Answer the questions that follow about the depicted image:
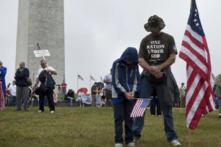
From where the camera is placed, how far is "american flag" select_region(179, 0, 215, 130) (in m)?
5.25

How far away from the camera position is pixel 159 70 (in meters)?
5.43

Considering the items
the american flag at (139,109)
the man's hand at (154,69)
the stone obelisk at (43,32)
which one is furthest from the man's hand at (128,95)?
the stone obelisk at (43,32)

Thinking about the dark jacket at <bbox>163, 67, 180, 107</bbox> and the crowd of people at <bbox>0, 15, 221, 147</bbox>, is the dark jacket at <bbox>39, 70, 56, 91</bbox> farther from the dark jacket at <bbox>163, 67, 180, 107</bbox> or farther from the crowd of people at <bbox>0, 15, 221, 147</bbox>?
the dark jacket at <bbox>163, 67, 180, 107</bbox>

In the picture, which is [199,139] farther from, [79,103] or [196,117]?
[79,103]

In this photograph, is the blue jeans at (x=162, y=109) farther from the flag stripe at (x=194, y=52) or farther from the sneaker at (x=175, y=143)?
the flag stripe at (x=194, y=52)

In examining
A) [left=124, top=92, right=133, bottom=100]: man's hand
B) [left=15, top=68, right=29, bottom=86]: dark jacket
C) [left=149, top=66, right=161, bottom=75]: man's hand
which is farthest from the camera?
[left=15, top=68, right=29, bottom=86]: dark jacket

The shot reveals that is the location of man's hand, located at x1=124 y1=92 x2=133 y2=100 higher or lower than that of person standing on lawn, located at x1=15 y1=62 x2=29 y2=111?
lower

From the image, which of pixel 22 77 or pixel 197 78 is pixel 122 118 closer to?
pixel 197 78

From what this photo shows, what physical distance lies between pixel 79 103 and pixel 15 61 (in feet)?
73.9

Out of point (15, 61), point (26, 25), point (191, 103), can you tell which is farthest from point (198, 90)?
Answer: point (15, 61)

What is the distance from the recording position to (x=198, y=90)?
5.27 meters

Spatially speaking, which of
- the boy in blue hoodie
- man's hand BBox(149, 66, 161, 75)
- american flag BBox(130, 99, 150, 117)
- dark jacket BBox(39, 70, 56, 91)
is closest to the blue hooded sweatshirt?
the boy in blue hoodie

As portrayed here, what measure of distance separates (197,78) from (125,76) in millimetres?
1126

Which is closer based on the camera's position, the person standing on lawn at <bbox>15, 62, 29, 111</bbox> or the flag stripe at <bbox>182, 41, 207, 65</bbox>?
the flag stripe at <bbox>182, 41, 207, 65</bbox>
